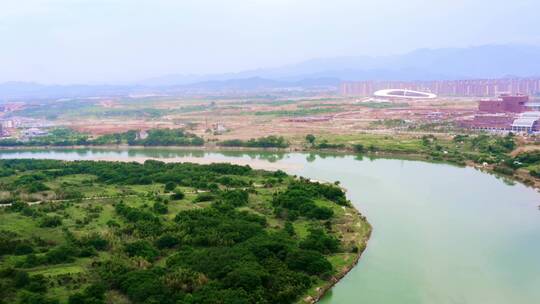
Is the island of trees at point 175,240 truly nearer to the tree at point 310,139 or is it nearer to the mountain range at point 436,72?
the tree at point 310,139

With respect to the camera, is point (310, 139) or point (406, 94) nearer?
point (310, 139)

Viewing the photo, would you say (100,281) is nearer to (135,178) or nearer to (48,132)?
(135,178)

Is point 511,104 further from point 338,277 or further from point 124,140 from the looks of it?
point 338,277

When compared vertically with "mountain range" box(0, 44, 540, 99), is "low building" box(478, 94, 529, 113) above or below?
below

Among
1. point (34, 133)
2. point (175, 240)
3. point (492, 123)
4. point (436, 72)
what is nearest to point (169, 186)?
point (175, 240)

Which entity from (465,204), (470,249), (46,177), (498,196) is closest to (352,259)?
(470,249)

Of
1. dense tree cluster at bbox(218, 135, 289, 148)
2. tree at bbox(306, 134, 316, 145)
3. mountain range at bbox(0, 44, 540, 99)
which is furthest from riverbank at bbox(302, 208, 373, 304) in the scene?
mountain range at bbox(0, 44, 540, 99)

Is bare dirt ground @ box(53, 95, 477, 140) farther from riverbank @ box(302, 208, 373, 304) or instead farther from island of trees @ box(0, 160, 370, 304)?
riverbank @ box(302, 208, 373, 304)
